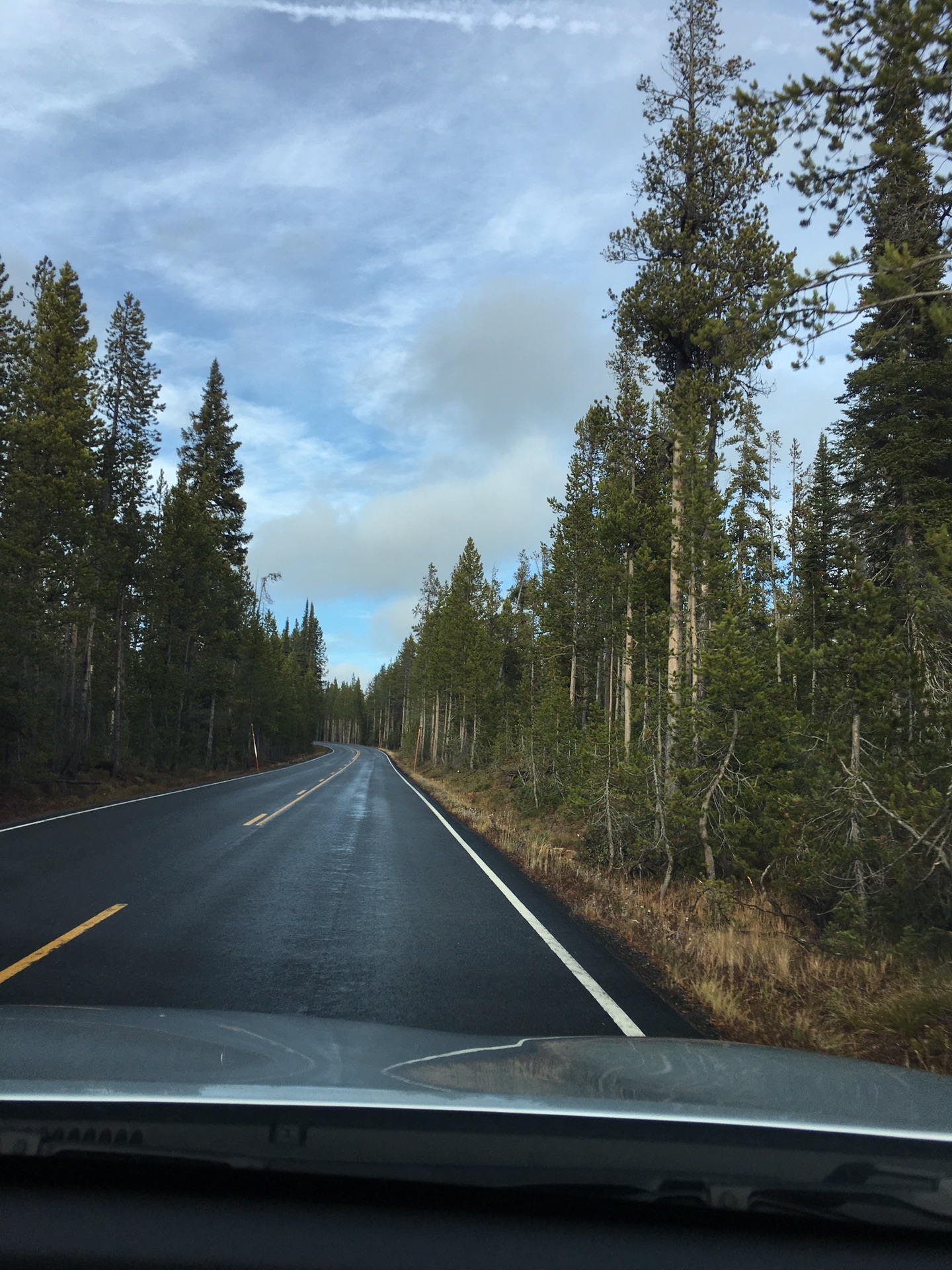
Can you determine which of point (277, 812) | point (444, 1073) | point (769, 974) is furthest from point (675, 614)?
point (277, 812)

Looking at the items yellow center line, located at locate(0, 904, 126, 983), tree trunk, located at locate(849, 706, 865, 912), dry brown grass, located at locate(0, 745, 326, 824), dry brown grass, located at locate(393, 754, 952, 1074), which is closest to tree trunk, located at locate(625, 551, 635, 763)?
dry brown grass, located at locate(393, 754, 952, 1074)

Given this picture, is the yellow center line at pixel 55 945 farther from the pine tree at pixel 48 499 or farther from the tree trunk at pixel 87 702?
the tree trunk at pixel 87 702

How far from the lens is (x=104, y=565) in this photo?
26.7 metres

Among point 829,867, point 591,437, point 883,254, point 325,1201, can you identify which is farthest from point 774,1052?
point 591,437

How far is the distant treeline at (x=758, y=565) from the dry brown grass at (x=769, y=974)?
600 mm

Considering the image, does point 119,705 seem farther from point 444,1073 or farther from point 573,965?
point 444,1073

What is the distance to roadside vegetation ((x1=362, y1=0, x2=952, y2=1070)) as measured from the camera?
236 inches

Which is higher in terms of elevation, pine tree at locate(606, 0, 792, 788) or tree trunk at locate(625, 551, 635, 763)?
pine tree at locate(606, 0, 792, 788)

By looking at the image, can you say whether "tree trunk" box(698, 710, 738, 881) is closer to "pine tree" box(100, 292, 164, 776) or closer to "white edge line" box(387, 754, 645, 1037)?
"white edge line" box(387, 754, 645, 1037)

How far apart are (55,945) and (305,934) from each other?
2.08 m

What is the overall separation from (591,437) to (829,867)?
22679 millimetres

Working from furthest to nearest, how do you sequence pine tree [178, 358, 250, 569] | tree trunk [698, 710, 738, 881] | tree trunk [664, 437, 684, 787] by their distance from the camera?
1. pine tree [178, 358, 250, 569]
2. tree trunk [664, 437, 684, 787]
3. tree trunk [698, 710, 738, 881]

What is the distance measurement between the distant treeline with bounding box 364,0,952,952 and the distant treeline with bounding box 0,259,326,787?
1400cm

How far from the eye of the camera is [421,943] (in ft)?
24.5
